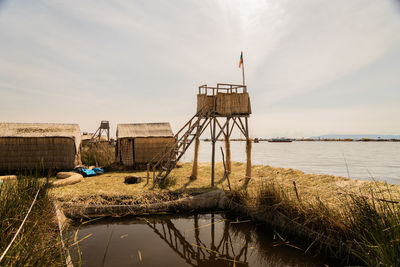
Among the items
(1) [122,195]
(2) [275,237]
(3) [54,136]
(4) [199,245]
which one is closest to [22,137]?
(3) [54,136]

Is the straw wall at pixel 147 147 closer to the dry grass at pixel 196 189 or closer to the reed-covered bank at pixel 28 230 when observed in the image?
the dry grass at pixel 196 189

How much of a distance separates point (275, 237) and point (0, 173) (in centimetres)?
1809

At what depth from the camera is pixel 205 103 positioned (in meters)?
14.0

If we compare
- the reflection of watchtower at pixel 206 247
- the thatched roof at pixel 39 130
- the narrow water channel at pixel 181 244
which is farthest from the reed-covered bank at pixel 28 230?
the thatched roof at pixel 39 130

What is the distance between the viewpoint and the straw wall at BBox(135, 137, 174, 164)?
18.8 metres

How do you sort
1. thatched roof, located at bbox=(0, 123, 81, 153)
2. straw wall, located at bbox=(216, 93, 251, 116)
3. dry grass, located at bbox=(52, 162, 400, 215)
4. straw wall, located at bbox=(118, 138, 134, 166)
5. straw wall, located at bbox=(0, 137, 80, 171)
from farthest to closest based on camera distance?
1. straw wall, located at bbox=(118, 138, 134, 166)
2. thatched roof, located at bbox=(0, 123, 81, 153)
3. straw wall, located at bbox=(0, 137, 80, 171)
4. straw wall, located at bbox=(216, 93, 251, 116)
5. dry grass, located at bbox=(52, 162, 400, 215)

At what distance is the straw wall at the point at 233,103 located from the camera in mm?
13953

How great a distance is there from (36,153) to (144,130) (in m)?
7.98

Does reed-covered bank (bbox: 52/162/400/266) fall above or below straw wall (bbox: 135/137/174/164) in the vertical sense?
below

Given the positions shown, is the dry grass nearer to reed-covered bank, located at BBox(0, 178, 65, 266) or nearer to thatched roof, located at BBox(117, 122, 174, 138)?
reed-covered bank, located at BBox(0, 178, 65, 266)

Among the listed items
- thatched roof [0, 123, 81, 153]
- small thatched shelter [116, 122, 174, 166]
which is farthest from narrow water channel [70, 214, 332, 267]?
thatched roof [0, 123, 81, 153]

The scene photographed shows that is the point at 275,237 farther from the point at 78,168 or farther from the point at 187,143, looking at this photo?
the point at 78,168

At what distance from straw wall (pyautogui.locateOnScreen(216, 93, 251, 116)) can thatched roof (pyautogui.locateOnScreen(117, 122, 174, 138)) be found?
700 cm

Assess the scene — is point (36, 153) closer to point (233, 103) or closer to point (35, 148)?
point (35, 148)
